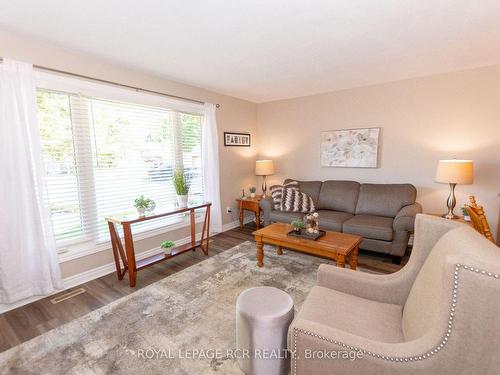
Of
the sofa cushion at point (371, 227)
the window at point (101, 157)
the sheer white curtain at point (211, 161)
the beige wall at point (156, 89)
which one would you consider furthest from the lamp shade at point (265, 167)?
the sofa cushion at point (371, 227)

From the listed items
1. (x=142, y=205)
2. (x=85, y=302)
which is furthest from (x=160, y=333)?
(x=142, y=205)

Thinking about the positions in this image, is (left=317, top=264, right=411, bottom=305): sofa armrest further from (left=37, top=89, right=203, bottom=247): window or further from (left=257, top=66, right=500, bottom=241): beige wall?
(left=257, top=66, right=500, bottom=241): beige wall

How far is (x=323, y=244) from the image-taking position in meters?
2.51

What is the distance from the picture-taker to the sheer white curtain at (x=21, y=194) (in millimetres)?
2086

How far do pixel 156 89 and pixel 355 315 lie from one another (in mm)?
3262

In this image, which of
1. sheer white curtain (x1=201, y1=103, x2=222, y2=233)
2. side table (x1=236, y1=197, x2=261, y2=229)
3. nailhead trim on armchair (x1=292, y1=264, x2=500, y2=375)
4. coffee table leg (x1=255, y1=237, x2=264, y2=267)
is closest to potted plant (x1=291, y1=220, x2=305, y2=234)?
coffee table leg (x1=255, y1=237, x2=264, y2=267)

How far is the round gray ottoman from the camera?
138cm

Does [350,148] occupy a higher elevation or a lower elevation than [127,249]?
higher

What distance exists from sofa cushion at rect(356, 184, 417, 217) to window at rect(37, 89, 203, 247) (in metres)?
2.75

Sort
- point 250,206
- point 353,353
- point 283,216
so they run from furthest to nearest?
point 250,206 → point 283,216 → point 353,353

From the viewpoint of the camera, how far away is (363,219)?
3.31 metres

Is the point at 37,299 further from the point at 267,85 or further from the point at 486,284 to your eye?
the point at 267,85

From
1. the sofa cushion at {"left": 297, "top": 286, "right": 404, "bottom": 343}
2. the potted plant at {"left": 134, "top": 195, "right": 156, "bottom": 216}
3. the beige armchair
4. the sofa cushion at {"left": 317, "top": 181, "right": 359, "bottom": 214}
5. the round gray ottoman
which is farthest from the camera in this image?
the sofa cushion at {"left": 317, "top": 181, "right": 359, "bottom": 214}

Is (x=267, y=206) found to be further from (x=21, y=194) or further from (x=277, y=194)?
(x=21, y=194)
